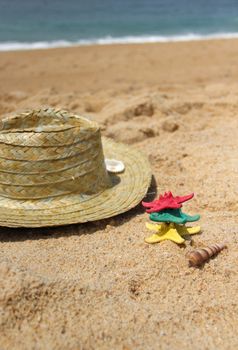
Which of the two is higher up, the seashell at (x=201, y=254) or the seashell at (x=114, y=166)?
the seashell at (x=201, y=254)

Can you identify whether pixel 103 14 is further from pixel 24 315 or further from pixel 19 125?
pixel 24 315

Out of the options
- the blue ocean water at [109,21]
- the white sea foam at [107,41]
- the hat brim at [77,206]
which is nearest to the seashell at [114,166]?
the hat brim at [77,206]

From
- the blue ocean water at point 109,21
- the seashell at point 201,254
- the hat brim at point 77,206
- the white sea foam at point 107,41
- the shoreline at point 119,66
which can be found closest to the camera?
the seashell at point 201,254

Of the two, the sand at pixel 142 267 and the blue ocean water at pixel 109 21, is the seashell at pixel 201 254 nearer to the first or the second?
the sand at pixel 142 267

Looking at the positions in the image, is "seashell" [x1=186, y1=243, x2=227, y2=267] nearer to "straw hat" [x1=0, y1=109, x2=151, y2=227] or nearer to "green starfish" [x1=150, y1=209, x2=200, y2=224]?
"green starfish" [x1=150, y1=209, x2=200, y2=224]

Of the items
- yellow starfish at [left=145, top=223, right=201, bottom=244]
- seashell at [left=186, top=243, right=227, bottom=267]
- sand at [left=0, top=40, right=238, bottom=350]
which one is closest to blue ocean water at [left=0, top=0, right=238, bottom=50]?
sand at [left=0, top=40, right=238, bottom=350]
